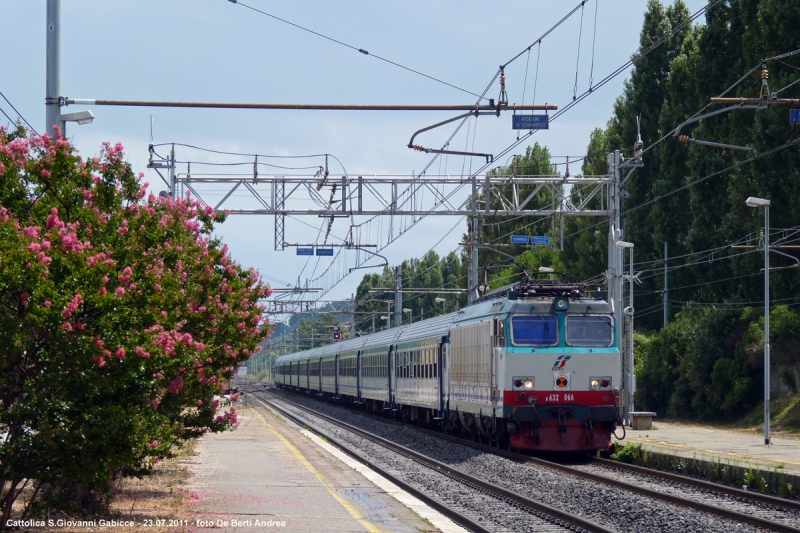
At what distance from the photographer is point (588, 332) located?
21.4m

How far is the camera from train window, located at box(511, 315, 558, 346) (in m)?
21.0

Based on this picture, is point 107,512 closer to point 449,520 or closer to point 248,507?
point 248,507

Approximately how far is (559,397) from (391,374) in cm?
1706

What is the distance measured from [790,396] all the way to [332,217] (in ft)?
53.4

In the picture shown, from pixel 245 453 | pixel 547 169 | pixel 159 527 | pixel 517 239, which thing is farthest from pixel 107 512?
pixel 547 169

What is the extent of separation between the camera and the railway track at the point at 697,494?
1297 cm

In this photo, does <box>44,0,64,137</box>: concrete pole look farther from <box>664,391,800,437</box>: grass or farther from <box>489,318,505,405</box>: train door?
<box>664,391,800,437</box>: grass

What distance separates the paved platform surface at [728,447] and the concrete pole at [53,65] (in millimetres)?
12021

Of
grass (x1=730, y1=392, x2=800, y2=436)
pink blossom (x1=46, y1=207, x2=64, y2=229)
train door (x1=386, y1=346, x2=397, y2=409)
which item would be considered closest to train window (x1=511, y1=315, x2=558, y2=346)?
pink blossom (x1=46, y1=207, x2=64, y2=229)

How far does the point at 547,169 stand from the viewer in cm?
7344

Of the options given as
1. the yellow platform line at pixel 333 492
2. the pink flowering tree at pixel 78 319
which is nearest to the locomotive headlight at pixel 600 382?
the yellow platform line at pixel 333 492

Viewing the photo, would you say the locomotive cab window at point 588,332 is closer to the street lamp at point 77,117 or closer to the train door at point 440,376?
the train door at point 440,376

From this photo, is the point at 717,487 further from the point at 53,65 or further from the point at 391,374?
the point at 391,374

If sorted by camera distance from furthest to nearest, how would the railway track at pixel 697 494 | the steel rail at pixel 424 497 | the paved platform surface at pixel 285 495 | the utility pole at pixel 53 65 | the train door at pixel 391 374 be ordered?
the train door at pixel 391 374 → the utility pole at pixel 53 65 → the railway track at pixel 697 494 → the steel rail at pixel 424 497 → the paved platform surface at pixel 285 495
